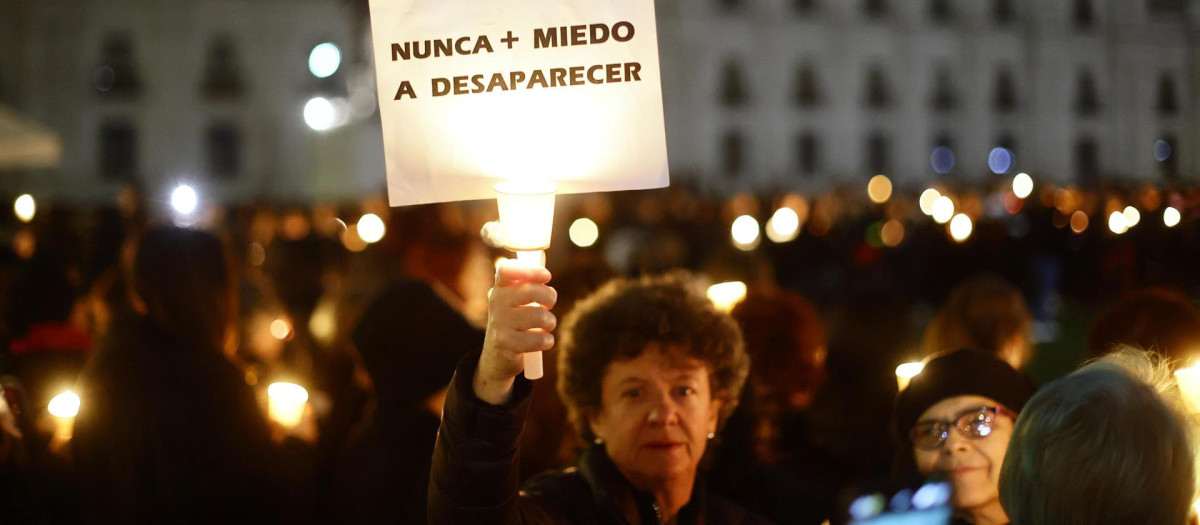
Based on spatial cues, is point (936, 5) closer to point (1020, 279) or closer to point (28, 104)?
point (28, 104)

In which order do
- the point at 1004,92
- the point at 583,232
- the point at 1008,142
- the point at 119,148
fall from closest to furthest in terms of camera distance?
the point at 583,232 → the point at 119,148 → the point at 1008,142 → the point at 1004,92

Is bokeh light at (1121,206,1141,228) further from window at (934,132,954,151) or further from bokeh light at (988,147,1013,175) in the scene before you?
bokeh light at (988,147,1013,175)

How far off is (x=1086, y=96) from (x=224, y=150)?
34.9 m

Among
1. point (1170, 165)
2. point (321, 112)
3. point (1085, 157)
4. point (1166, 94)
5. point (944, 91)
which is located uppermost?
point (944, 91)

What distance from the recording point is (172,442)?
119 inches

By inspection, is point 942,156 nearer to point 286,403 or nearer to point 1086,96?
point 1086,96

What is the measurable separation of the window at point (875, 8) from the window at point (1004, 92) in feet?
19.5

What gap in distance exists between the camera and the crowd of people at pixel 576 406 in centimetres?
205

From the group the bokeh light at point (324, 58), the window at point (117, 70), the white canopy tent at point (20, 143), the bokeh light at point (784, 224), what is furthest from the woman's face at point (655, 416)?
the window at point (117, 70)

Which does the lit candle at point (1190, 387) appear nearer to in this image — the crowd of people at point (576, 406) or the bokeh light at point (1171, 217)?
the crowd of people at point (576, 406)

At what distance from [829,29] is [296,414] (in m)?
46.0

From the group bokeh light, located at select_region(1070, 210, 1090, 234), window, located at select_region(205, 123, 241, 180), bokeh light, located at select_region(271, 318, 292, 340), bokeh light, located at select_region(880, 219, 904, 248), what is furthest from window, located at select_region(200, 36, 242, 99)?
bokeh light, located at select_region(271, 318, 292, 340)

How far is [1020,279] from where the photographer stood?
535 inches

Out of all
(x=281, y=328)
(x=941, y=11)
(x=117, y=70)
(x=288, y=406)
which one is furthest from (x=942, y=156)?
(x=288, y=406)
